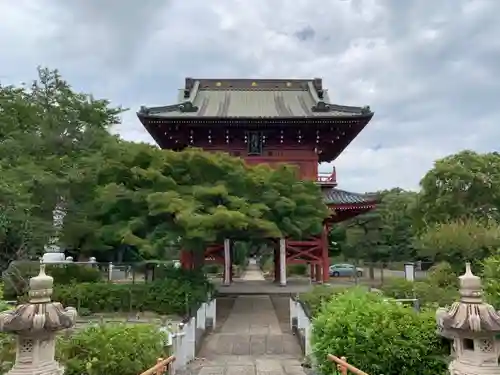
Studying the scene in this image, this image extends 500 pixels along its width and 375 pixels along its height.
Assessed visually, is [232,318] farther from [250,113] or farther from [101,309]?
[250,113]

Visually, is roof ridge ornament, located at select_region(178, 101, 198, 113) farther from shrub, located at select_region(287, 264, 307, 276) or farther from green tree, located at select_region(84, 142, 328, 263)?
shrub, located at select_region(287, 264, 307, 276)

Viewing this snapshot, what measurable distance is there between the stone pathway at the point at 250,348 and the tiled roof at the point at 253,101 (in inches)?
332

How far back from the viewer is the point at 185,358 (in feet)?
29.2

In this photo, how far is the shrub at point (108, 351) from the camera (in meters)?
6.01

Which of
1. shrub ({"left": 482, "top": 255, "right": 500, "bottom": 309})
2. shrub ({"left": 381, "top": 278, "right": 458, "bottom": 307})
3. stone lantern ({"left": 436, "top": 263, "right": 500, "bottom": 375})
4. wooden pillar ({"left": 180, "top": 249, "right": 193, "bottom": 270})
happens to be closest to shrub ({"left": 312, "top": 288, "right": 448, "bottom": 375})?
stone lantern ({"left": 436, "top": 263, "right": 500, "bottom": 375})

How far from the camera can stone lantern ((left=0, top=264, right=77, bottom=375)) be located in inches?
198

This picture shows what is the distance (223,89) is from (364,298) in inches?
728

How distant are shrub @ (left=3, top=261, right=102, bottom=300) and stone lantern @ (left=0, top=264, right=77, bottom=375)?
29.6 ft

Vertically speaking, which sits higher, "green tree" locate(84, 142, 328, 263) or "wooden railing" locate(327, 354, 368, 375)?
"green tree" locate(84, 142, 328, 263)

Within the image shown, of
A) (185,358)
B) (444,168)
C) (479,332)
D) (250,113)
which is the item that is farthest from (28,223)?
(444,168)

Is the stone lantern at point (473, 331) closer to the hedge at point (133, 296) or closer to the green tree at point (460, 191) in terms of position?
the hedge at point (133, 296)

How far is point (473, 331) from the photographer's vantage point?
5.24 m

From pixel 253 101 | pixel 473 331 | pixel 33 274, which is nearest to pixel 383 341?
pixel 473 331

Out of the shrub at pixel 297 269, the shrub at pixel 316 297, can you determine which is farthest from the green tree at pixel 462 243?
the shrub at pixel 297 269
